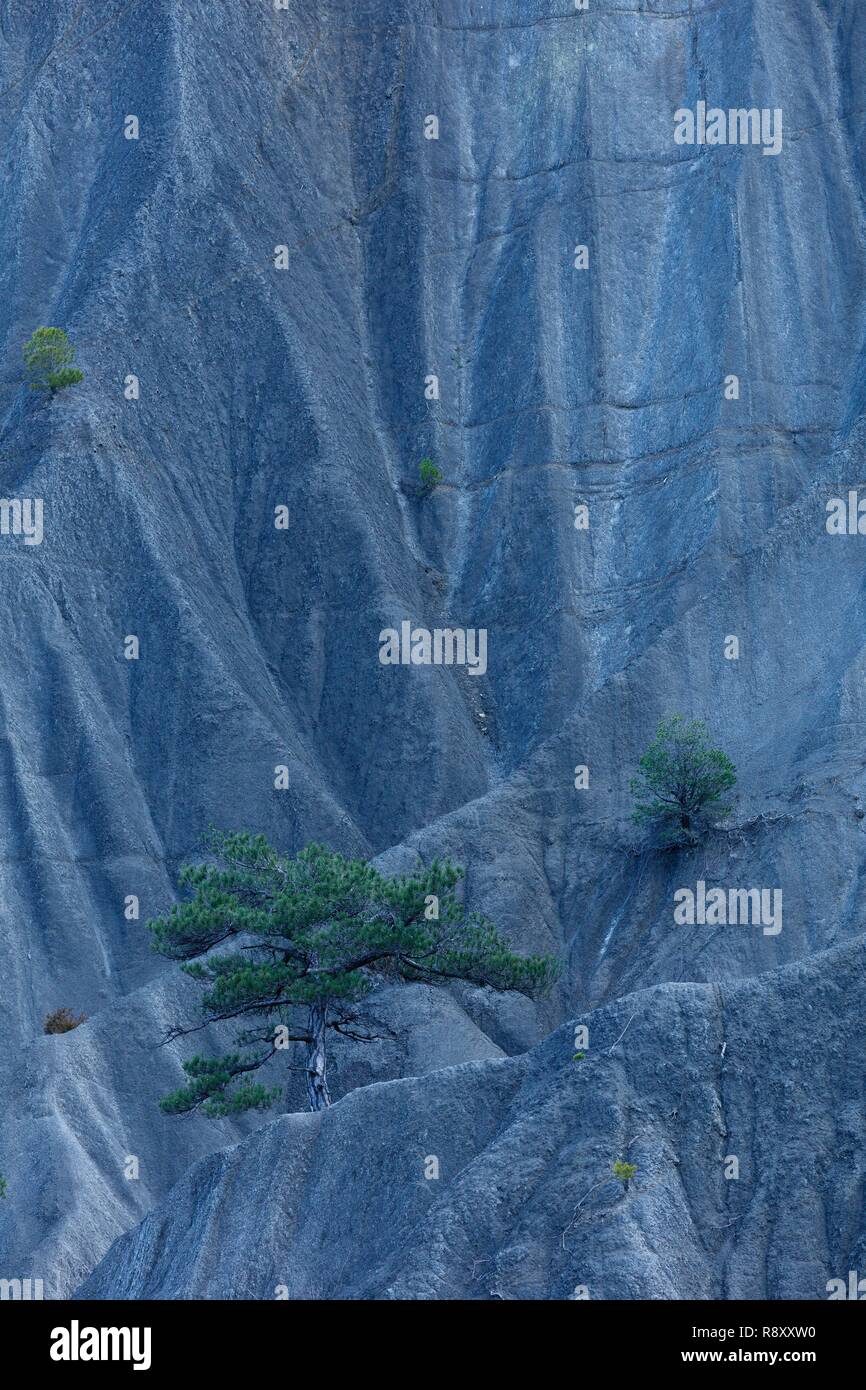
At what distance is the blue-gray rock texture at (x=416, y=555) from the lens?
34125 millimetres

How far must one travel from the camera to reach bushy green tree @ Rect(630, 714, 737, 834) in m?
43.8

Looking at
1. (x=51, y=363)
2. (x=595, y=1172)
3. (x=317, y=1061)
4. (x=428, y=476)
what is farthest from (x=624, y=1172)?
(x=51, y=363)

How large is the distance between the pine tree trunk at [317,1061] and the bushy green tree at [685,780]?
8817mm

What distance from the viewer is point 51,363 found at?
56906mm

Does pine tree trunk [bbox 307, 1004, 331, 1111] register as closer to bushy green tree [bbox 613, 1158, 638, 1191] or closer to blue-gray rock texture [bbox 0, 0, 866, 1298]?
blue-gray rock texture [bbox 0, 0, 866, 1298]

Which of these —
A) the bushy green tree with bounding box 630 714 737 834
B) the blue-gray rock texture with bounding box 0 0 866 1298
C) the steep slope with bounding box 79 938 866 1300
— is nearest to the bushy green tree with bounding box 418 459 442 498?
the blue-gray rock texture with bounding box 0 0 866 1298

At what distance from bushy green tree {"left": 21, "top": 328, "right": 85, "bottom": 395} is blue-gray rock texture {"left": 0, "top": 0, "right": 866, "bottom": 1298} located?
47cm

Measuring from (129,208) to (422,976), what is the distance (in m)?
28.6

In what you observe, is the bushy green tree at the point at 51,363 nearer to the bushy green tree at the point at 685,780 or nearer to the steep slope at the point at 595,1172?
the bushy green tree at the point at 685,780

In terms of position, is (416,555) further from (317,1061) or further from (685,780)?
(317,1061)

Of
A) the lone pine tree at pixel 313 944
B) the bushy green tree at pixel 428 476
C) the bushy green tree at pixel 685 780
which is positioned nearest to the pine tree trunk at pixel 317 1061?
the lone pine tree at pixel 313 944

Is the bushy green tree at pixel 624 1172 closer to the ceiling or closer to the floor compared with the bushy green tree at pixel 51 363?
closer to the floor

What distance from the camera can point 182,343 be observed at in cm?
5912

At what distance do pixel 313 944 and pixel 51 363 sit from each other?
78.1 feet
